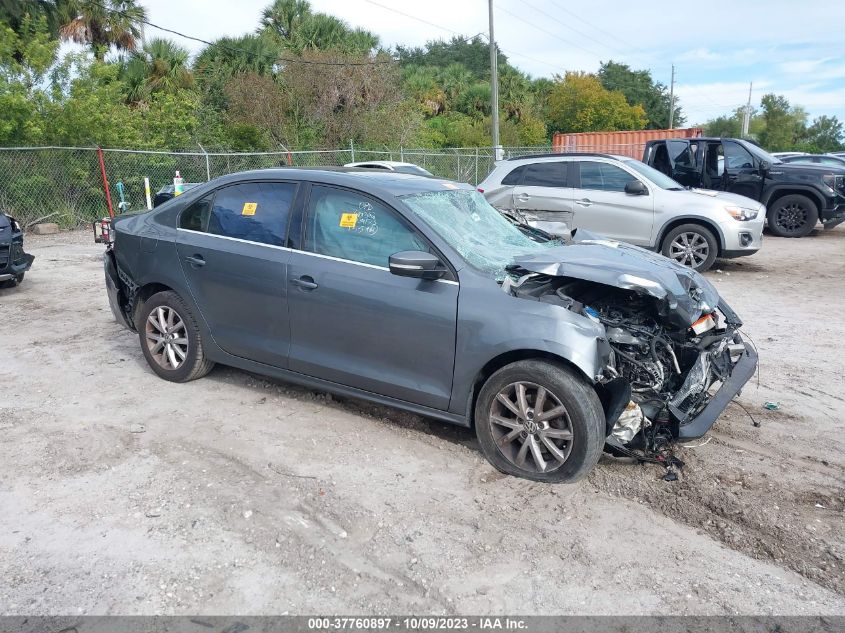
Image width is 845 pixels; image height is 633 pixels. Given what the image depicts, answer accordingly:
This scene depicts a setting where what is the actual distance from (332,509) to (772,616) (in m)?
2.09

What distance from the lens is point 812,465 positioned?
410 centimetres

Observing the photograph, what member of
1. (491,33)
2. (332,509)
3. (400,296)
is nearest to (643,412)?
(400,296)

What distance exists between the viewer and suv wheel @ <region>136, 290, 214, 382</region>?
518 cm

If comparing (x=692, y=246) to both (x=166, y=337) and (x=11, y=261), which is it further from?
(x=11, y=261)

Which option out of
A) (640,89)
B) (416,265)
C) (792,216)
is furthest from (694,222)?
(640,89)

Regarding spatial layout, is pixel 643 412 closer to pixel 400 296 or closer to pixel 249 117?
pixel 400 296

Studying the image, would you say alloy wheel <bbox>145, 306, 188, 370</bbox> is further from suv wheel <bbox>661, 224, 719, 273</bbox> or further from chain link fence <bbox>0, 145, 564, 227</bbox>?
chain link fence <bbox>0, 145, 564, 227</bbox>

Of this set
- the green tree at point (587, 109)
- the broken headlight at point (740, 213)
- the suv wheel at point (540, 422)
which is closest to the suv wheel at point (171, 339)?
the suv wheel at point (540, 422)

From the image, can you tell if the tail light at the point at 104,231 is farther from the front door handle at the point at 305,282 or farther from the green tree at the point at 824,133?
the green tree at the point at 824,133

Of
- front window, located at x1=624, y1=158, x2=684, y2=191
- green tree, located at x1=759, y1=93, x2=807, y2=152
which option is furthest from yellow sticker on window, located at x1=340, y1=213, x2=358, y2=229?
green tree, located at x1=759, y1=93, x2=807, y2=152

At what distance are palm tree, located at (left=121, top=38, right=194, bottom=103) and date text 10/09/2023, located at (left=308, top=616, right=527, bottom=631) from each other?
2441 centimetres

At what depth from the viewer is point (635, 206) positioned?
1019 cm

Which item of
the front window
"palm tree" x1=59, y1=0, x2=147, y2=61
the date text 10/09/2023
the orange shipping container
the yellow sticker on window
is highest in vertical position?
"palm tree" x1=59, y1=0, x2=147, y2=61

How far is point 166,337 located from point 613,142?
25.0 m
